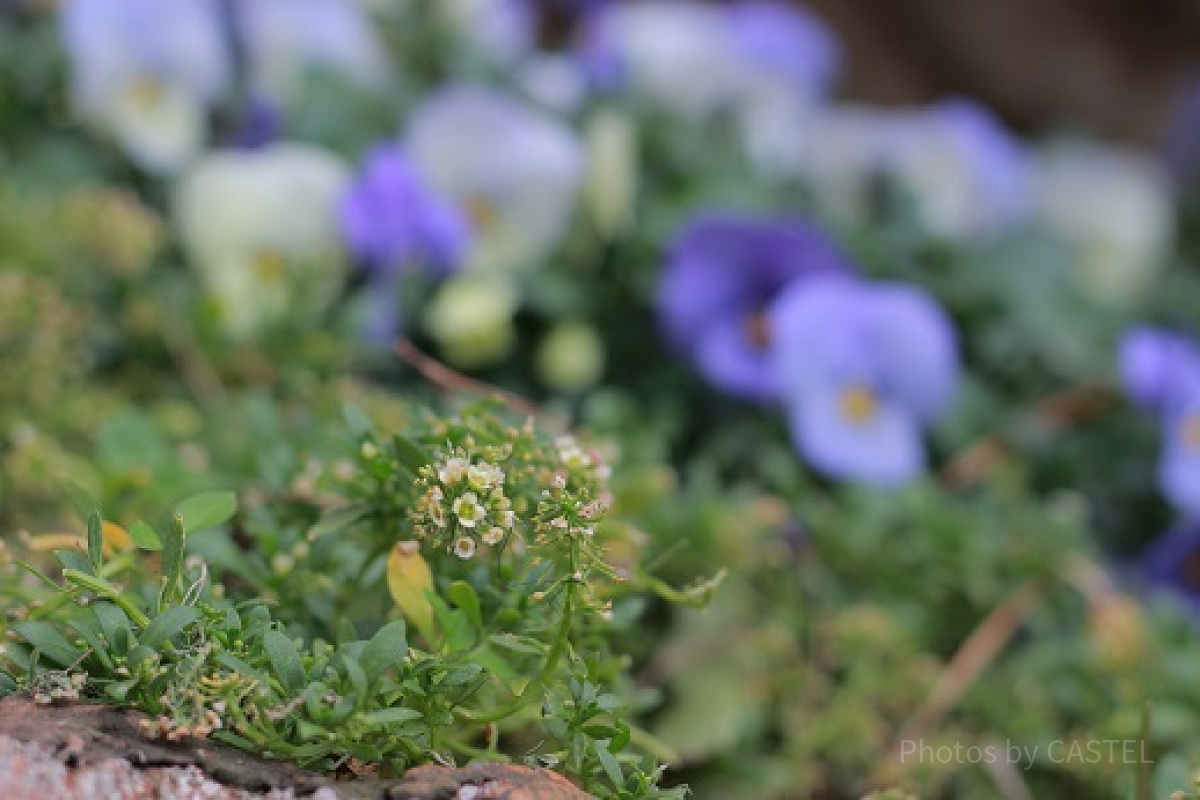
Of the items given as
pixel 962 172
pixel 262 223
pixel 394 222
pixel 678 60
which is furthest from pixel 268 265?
pixel 962 172

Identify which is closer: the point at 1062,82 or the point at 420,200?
the point at 420,200

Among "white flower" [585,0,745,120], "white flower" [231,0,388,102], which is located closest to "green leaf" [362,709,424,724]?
"white flower" [231,0,388,102]

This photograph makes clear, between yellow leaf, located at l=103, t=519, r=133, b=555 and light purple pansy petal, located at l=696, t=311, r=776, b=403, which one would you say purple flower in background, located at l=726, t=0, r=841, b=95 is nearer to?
light purple pansy petal, located at l=696, t=311, r=776, b=403

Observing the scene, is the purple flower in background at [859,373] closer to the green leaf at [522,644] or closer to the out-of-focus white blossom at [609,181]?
the out-of-focus white blossom at [609,181]

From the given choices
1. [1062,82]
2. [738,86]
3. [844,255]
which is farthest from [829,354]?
[1062,82]

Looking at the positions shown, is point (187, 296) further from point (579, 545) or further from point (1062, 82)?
point (1062, 82)

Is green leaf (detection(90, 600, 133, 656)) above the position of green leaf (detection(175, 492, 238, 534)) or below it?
below

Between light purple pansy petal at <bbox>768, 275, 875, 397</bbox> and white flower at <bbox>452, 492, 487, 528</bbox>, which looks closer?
white flower at <bbox>452, 492, 487, 528</bbox>
